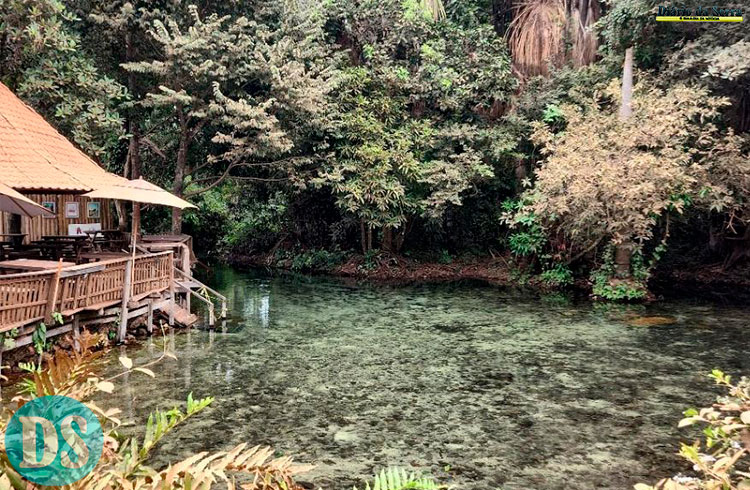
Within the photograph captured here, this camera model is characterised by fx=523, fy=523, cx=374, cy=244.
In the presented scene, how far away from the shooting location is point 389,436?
5.91m

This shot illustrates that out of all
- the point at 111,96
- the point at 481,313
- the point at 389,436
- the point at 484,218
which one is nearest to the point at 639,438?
the point at 389,436

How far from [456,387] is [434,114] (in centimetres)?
1251

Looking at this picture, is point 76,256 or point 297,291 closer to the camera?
point 76,256

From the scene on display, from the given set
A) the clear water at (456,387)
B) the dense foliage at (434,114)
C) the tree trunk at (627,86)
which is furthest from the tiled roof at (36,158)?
the tree trunk at (627,86)

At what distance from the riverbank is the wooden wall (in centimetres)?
706

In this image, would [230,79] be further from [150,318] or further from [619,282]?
[619,282]

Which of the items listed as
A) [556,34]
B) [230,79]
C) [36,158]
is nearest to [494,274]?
[556,34]

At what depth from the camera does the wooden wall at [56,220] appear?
41.7 ft

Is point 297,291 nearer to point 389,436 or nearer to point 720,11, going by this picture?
point 389,436

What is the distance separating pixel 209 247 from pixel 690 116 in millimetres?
20430

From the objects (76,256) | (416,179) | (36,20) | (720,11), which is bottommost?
(76,256)

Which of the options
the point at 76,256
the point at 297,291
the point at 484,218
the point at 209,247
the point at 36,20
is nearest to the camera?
the point at 76,256

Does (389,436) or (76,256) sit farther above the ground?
(76,256)

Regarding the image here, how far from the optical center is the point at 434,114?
59.6 feet
